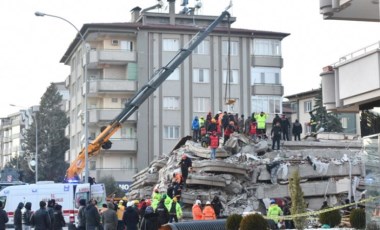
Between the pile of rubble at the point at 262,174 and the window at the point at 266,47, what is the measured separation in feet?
124

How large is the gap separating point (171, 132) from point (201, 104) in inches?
151

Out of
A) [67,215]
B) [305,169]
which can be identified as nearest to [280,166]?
[305,169]

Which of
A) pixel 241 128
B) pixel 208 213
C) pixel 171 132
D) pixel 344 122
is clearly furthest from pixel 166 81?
pixel 208 213

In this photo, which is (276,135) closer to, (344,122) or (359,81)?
(359,81)

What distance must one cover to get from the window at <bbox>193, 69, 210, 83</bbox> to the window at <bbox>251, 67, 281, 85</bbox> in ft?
13.8

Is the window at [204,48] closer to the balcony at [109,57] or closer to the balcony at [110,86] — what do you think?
the balcony at [109,57]

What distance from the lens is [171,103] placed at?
74.9 metres

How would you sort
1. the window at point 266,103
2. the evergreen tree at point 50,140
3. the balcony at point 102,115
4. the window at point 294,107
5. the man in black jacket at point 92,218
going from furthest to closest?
the window at point 294,107 < the evergreen tree at point 50,140 < the window at point 266,103 < the balcony at point 102,115 < the man in black jacket at point 92,218

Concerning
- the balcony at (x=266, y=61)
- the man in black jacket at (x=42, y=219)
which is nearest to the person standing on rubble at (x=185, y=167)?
the man in black jacket at (x=42, y=219)

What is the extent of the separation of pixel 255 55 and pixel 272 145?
38.1m

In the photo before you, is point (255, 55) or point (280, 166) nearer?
point (280, 166)

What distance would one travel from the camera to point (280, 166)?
38.2 metres

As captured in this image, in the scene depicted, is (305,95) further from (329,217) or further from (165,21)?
(329,217)

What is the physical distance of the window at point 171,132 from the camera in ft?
243
